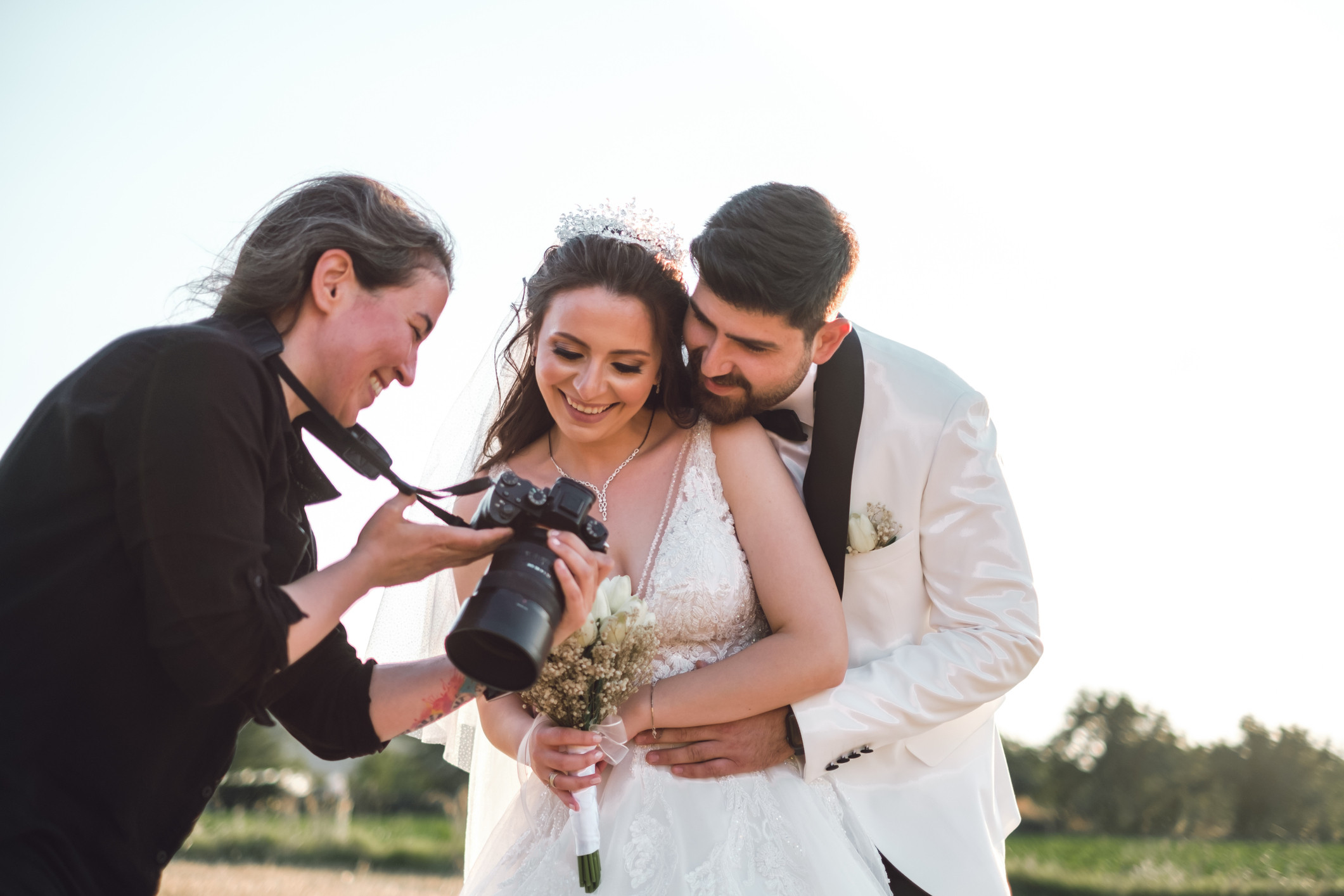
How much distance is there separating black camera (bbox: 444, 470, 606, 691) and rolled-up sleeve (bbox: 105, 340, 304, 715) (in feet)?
1.28

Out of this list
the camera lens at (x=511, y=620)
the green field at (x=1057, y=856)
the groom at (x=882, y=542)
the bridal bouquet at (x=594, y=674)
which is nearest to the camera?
the camera lens at (x=511, y=620)

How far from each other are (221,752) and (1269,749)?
9524 millimetres

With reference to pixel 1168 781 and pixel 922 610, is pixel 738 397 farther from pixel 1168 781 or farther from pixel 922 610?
pixel 1168 781

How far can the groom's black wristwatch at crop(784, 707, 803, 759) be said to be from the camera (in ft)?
9.94

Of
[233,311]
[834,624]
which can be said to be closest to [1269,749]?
[834,624]

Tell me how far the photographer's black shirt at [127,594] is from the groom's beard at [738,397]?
173 cm

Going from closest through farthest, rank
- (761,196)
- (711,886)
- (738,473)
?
(711,886) → (738,473) → (761,196)

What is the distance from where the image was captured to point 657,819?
286cm

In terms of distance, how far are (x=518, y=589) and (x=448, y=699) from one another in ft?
2.35

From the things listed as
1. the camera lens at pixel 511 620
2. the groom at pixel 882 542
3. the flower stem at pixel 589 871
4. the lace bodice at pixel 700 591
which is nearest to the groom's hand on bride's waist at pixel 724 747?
the groom at pixel 882 542

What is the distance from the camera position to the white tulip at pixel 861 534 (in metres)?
3.29

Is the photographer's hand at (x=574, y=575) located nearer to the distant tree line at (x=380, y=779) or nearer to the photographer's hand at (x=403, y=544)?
the photographer's hand at (x=403, y=544)

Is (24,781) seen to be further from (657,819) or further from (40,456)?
(657,819)

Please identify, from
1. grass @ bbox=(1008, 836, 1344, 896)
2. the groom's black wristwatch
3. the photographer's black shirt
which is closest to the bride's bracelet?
the groom's black wristwatch
